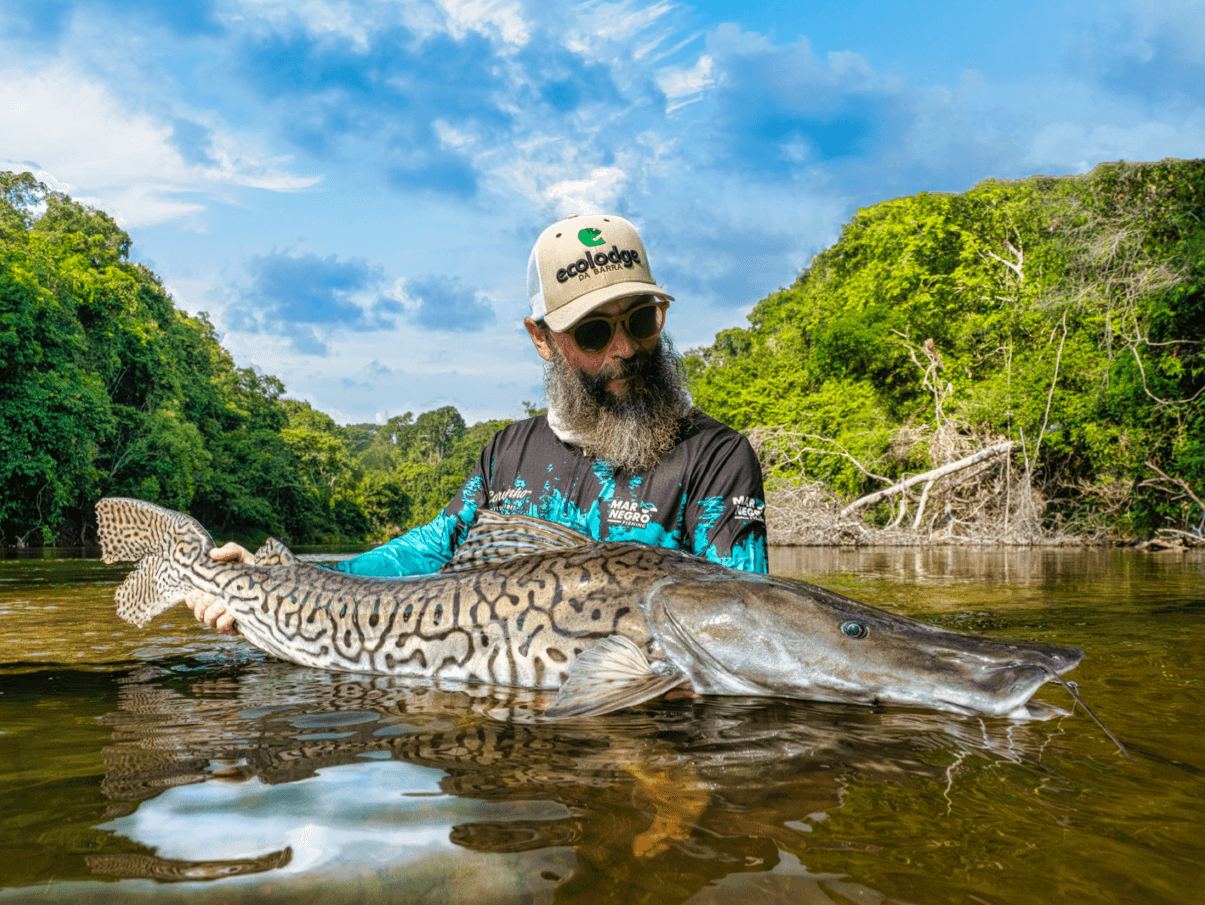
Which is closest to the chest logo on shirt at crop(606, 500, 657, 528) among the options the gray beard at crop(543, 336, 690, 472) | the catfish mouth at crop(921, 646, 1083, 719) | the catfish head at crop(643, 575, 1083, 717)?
the gray beard at crop(543, 336, 690, 472)

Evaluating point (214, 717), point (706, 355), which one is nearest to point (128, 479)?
point (214, 717)

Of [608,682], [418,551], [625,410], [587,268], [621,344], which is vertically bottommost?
[608,682]

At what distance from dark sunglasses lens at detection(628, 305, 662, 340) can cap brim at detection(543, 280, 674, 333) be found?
0.11m

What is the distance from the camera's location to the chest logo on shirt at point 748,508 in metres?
3.69

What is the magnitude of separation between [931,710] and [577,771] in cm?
122

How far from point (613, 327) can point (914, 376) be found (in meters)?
26.4

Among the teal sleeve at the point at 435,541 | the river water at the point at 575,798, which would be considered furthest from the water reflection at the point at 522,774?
the teal sleeve at the point at 435,541

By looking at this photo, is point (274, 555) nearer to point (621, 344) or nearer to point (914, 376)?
point (621, 344)

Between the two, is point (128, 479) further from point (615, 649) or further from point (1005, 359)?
point (615, 649)

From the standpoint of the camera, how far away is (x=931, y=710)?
2430mm

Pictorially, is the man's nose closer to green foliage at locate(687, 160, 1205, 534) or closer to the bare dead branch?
the bare dead branch

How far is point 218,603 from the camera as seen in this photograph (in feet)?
12.4

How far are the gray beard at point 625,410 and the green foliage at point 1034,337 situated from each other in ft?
52.7

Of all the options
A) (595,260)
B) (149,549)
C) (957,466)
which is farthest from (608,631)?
(957,466)
